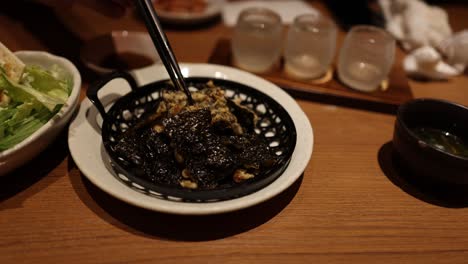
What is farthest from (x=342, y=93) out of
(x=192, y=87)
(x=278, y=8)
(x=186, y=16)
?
(x=278, y=8)

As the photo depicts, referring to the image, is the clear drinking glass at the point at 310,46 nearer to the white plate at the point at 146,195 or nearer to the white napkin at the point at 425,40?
the white plate at the point at 146,195

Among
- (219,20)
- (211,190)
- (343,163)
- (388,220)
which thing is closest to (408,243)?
(388,220)

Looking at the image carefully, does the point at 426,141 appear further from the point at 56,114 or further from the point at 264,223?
the point at 56,114

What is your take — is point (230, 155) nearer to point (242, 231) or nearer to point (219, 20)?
point (242, 231)

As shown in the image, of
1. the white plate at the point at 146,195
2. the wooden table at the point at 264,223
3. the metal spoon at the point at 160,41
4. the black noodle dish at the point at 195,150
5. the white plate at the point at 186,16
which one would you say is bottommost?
the wooden table at the point at 264,223

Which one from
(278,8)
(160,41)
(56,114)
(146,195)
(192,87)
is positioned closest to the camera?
(146,195)

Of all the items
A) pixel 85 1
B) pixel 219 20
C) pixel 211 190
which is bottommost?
pixel 219 20

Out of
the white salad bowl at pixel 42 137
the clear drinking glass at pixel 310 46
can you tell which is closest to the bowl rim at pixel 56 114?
the white salad bowl at pixel 42 137
